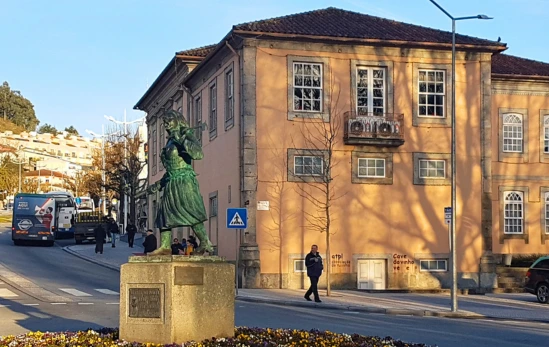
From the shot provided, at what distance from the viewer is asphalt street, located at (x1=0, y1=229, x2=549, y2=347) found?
16691 millimetres

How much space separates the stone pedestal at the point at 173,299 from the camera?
11.3m

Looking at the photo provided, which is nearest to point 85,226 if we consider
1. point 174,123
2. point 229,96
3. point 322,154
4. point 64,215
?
point 64,215

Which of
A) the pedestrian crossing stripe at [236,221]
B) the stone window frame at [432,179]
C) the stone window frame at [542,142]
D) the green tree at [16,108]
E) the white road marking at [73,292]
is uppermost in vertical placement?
the green tree at [16,108]

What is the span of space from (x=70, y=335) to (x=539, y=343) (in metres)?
8.17

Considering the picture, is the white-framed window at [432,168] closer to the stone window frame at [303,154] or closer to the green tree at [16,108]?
the stone window frame at [303,154]

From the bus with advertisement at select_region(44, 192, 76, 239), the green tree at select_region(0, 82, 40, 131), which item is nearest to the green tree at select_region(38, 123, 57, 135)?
the green tree at select_region(0, 82, 40, 131)

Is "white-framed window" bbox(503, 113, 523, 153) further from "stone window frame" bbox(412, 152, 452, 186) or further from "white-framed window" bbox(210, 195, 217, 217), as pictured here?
"white-framed window" bbox(210, 195, 217, 217)

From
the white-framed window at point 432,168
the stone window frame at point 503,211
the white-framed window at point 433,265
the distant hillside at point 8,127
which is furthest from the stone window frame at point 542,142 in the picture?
the distant hillside at point 8,127

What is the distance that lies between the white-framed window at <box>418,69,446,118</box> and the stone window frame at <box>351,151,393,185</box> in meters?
2.24

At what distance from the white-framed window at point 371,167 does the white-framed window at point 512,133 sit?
19.9ft

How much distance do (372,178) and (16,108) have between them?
135 meters

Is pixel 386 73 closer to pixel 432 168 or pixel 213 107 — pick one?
pixel 432 168

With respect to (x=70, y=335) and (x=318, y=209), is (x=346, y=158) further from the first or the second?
(x=70, y=335)

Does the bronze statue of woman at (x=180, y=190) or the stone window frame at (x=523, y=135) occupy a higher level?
the stone window frame at (x=523, y=135)
